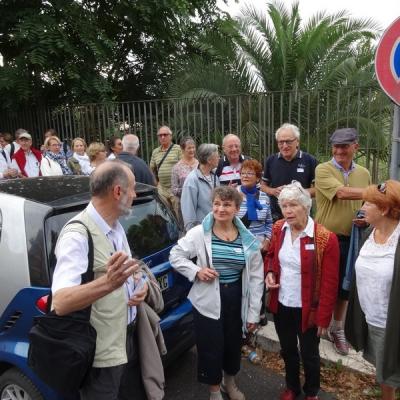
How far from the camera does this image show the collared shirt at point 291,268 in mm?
2652

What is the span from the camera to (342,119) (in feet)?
20.9

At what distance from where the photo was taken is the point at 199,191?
160 inches

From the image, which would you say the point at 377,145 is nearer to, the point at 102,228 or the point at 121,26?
the point at 102,228

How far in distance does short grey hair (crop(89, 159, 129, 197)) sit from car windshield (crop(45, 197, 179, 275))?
2.52 feet

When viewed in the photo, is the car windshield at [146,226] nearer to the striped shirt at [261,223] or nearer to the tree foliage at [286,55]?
the striped shirt at [261,223]

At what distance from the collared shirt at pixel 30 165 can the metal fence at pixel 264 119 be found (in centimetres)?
231

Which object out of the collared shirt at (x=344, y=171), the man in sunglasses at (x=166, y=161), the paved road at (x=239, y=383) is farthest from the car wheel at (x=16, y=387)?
the man in sunglasses at (x=166, y=161)

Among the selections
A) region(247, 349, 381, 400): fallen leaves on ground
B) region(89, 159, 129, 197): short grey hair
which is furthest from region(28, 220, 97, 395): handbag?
region(247, 349, 381, 400): fallen leaves on ground

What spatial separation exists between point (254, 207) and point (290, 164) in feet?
2.46

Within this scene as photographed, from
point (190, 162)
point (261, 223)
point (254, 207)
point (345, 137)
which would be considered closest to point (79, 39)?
point (190, 162)

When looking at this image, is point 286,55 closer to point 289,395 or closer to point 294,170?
point 294,170

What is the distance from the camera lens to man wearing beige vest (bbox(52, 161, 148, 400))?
65.9 inches

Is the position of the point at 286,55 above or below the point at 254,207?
above

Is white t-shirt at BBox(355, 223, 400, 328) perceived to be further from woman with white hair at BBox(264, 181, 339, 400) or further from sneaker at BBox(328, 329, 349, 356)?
sneaker at BBox(328, 329, 349, 356)
